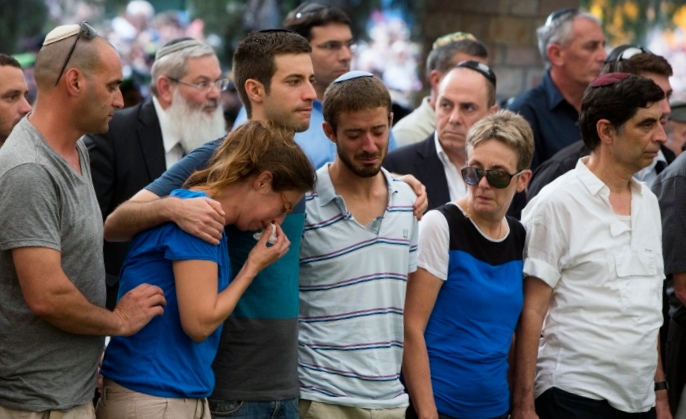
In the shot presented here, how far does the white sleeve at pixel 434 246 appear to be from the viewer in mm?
3916

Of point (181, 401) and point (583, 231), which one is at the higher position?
point (583, 231)

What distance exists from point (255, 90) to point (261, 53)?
0.46ft

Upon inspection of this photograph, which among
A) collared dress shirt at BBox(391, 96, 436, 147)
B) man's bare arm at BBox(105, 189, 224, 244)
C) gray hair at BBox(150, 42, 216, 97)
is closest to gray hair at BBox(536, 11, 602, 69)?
collared dress shirt at BBox(391, 96, 436, 147)

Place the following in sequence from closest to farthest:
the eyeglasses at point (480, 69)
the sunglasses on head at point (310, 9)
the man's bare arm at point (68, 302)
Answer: the man's bare arm at point (68, 302) < the eyeglasses at point (480, 69) < the sunglasses on head at point (310, 9)

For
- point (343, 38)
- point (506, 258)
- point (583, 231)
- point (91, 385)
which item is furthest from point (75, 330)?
point (343, 38)

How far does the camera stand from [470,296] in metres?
3.92

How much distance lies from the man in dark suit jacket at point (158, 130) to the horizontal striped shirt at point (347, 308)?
1.42 meters

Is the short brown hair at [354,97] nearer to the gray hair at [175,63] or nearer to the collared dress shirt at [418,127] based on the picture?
the gray hair at [175,63]

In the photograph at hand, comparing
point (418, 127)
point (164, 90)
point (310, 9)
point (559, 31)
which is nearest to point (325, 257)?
point (164, 90)

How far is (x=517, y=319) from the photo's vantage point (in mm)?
4113

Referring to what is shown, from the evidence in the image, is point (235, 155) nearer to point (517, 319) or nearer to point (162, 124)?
point (517, 319)

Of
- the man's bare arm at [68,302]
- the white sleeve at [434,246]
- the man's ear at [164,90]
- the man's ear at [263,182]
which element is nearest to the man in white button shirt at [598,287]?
the white sleeve at [434,246]

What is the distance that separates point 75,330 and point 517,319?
1.80 metres

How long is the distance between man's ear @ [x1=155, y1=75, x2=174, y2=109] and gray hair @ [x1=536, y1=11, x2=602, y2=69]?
97.2 inches
